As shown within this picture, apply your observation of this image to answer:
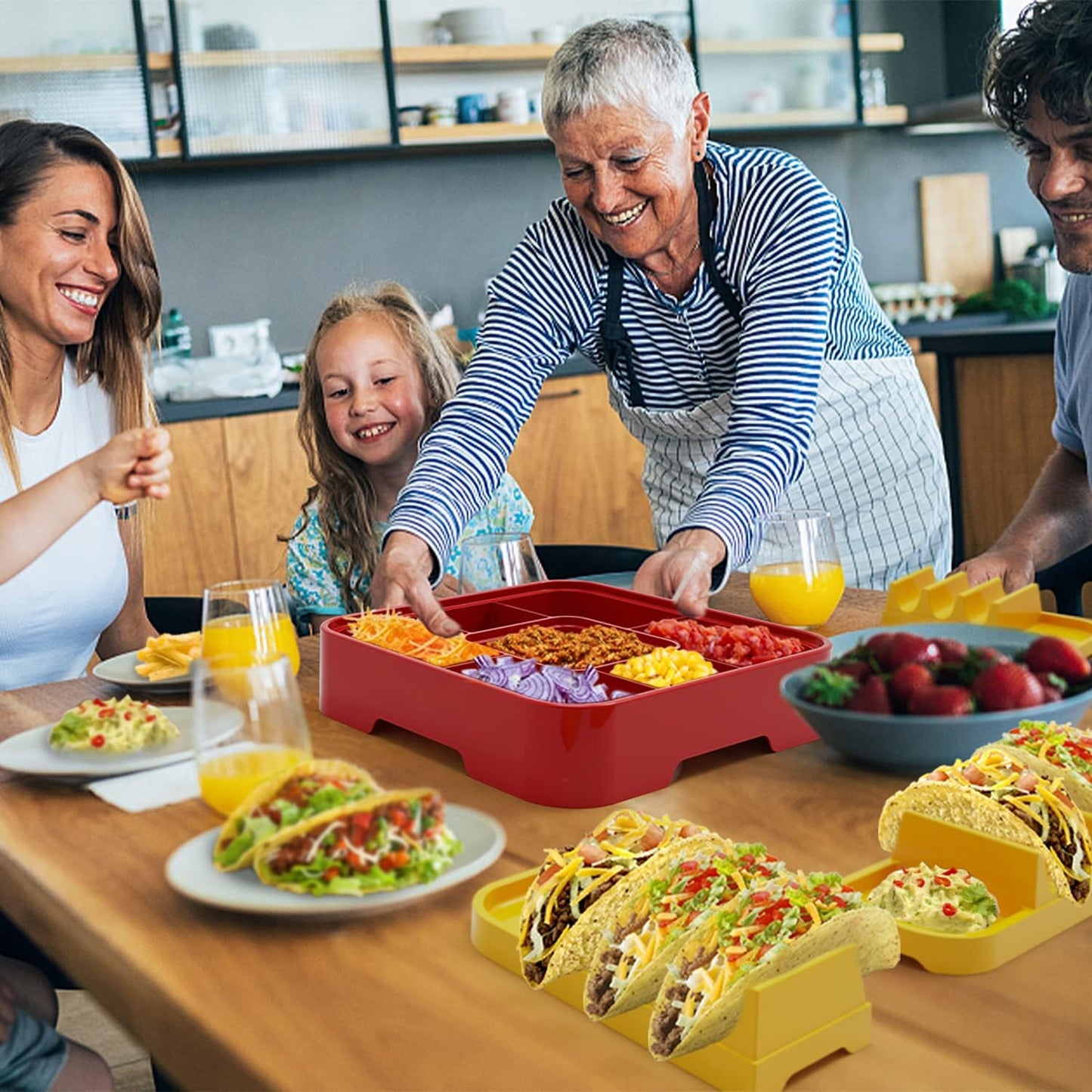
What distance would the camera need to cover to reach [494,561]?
1555 mm

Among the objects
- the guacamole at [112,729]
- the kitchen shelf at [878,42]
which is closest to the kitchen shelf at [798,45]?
the kitchen shelf at [878,42]

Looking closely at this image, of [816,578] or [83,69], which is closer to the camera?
[816,578]

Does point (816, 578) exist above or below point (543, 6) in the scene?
below

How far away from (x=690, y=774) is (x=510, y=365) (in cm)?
89

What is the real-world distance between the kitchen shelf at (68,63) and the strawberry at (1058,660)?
3583 mm

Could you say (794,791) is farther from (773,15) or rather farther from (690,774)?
(773,15)

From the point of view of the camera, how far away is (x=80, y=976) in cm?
98

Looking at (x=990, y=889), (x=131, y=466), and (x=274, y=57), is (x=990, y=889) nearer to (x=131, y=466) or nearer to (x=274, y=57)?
(x=131, y=466)

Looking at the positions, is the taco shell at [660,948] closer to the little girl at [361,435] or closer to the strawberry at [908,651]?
the strawberry at [908,651]

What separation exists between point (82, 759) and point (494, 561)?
0.51 metres

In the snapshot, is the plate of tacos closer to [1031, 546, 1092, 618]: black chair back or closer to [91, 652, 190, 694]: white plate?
[91, 652, 190, 694]: white plate

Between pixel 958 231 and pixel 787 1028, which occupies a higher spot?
pixel 958 231

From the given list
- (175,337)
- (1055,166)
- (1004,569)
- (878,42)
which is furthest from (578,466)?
(1055,166)

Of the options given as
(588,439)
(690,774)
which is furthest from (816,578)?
(588,439)
